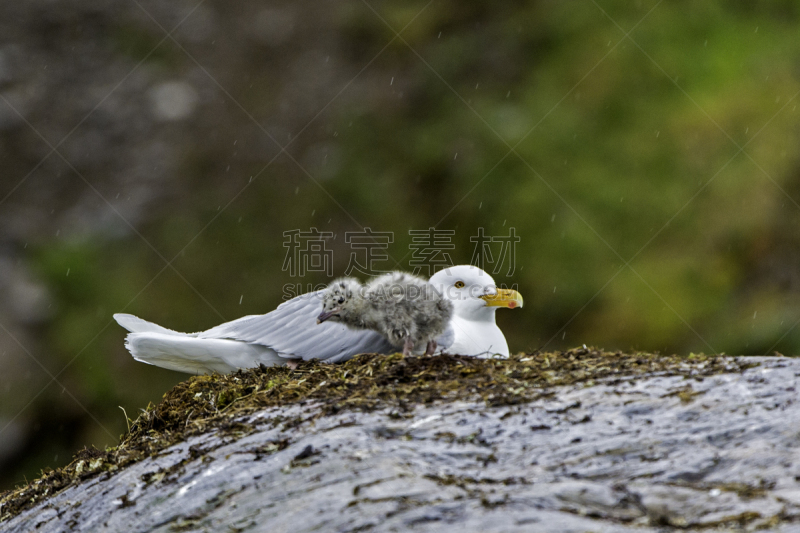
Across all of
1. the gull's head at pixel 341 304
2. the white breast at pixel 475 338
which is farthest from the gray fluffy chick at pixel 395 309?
the white breast at pixel 475 338

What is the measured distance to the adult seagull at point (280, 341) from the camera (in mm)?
5051

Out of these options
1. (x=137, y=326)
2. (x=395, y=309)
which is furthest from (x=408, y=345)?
(x=137, y=326)

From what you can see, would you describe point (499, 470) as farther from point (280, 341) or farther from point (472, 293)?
point (472, 293)

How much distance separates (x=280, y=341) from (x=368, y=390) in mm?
1610

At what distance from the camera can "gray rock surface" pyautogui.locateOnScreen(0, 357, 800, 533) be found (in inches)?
102

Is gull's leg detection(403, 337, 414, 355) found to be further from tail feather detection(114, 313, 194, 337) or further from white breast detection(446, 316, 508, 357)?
tail feather detection(114, 313, 194, 337)

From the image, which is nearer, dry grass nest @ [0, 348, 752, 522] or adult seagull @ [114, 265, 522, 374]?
dry grass nest @ [0, 348, 752, 522]

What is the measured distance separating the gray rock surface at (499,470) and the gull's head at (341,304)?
4.66 ft

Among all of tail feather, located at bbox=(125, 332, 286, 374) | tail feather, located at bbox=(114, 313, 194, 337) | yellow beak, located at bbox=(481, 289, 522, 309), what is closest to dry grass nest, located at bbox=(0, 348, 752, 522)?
tail feather, located at bbox=(125, 332, 286, 374)

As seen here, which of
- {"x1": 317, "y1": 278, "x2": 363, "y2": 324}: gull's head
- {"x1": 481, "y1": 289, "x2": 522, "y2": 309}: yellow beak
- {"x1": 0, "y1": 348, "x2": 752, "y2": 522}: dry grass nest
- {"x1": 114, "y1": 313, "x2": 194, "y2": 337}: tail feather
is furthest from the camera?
{"x1": 481, "y1": 289, "x2": 522, "y2": 309}: yellow beak

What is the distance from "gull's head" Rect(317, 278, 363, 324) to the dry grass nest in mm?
599

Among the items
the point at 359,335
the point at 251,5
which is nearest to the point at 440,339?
the point at 359,335

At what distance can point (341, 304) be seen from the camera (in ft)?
16.1

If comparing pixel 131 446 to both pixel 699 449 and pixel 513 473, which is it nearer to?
pixel 513 473
